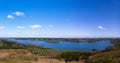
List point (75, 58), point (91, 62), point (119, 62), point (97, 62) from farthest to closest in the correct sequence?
point (75, 58)
point (91, 62)
point (97, 62)
point (119, 62)

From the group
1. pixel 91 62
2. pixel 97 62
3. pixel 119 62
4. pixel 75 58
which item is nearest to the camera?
pixel 119 62

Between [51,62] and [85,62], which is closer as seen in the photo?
[51,62]

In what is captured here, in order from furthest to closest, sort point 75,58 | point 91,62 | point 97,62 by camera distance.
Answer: point 75,58 → point 91,62 → point 97,62

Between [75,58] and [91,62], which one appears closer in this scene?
[91,62]

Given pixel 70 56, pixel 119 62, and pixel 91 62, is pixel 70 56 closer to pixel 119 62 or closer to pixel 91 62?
pixel 91 62

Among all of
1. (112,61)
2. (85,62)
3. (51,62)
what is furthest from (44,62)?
(112,61)

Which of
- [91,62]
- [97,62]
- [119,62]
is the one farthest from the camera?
[91,62]

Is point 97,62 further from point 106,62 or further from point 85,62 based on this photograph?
point 85,62

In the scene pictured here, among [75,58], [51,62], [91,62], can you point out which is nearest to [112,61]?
[91,62]
